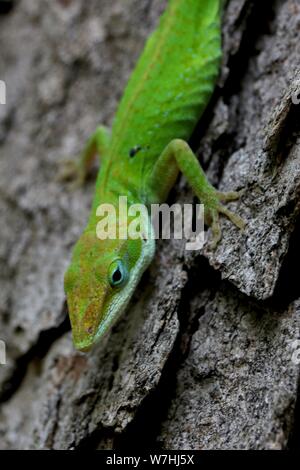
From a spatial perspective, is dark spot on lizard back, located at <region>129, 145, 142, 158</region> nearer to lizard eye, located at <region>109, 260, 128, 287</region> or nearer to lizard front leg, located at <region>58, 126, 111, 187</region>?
lizard front leg, located at <region>58, 126, 111, 187</region>

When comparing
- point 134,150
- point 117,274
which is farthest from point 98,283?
point 134,150

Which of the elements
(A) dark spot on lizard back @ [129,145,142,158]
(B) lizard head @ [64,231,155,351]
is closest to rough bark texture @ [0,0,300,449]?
(B) lizard head @ [64,231,155,351]

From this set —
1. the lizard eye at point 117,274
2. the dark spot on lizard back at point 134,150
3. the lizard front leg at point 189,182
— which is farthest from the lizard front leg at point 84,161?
the lizard eye at point 117,274

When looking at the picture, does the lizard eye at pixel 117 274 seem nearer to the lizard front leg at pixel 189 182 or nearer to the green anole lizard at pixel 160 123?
the green anole lizard at pixel 160 123

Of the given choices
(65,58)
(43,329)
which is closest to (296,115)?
(43,329)

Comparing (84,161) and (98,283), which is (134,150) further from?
(98,283)

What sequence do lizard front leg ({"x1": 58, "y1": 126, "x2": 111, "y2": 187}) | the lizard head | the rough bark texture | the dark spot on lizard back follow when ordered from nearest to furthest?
the rough bark texture < the lizard head < the dark spot on lizard back < lizard front leg ({"x1": 58, "y1": 126, "x2": 111, "y2": 187})
